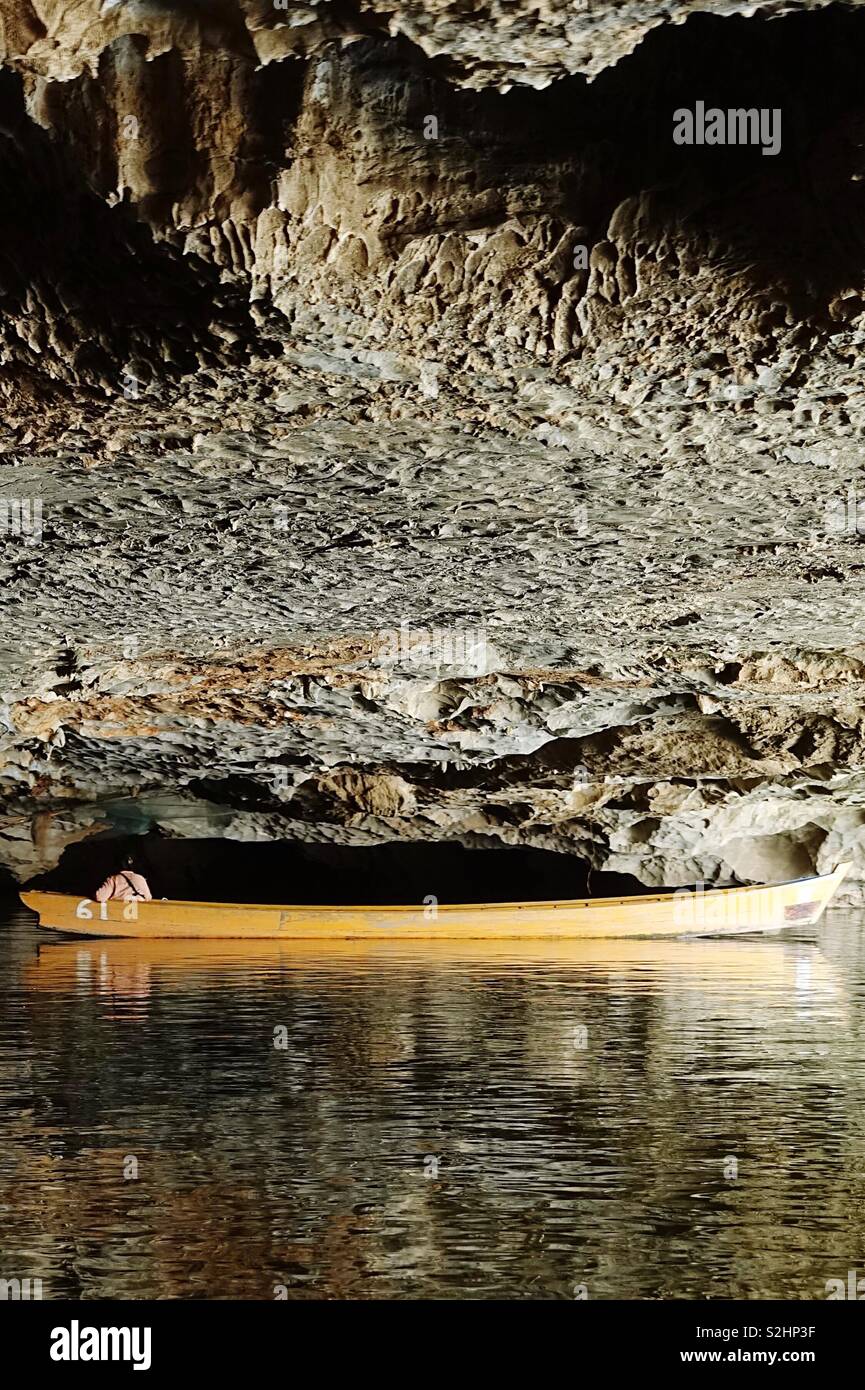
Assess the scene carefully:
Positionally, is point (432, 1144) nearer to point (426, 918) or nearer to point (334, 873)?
point (426, 918)

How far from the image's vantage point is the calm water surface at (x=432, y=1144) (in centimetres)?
339

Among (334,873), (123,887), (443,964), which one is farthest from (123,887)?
(334,873)

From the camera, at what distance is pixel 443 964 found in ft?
39.6

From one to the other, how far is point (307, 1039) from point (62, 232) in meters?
4.26

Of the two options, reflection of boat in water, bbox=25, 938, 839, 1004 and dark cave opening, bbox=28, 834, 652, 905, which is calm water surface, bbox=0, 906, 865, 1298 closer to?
reflection of boat in water, bbox=25, 938, 839, 1004

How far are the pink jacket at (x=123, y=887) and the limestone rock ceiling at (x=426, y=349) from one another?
4958 millimetres

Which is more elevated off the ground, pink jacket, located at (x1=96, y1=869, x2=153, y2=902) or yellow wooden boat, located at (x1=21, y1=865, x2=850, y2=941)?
pink jacket, located at (x1=96, y1=869, x2=153, y2=902)

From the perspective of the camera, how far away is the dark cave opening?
19781 millimetres

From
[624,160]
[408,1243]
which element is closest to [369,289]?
[624,160]

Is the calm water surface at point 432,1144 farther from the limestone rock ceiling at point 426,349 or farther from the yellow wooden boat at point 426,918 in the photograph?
the yellow wooden boat at point 426,918

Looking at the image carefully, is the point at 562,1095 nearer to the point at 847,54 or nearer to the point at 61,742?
the point at 847,54

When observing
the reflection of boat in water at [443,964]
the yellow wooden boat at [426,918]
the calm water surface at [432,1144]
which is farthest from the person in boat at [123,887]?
the calm water surface at [432,1144]

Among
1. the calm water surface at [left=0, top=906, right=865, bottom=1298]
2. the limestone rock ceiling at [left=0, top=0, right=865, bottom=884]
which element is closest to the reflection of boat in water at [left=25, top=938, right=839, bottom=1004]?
the calm water surface at [left=0, top=906, right=865, bottom=1298]

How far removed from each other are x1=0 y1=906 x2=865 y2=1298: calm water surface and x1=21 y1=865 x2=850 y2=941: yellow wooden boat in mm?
5104
